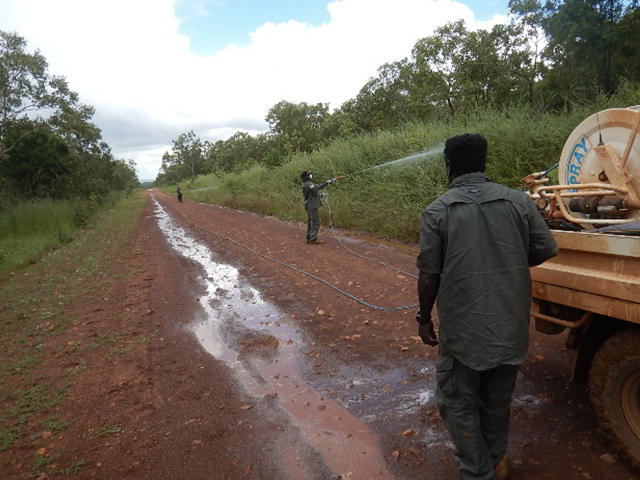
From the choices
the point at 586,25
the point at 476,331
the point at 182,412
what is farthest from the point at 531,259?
the point at 586,25

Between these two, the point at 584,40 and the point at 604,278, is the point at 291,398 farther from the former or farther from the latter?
the point at 584,40

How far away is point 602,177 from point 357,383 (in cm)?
275

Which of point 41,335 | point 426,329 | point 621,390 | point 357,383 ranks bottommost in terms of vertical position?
point 357,383

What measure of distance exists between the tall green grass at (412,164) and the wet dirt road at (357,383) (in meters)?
3.62

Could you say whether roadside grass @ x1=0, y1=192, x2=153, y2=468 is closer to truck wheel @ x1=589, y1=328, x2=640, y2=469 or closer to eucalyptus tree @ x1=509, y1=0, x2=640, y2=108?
truck wheel @ x1=589, y1=328, x2=640, y2=469

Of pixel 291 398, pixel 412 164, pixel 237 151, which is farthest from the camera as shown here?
pixel 237 151

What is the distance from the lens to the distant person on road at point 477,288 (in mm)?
2012

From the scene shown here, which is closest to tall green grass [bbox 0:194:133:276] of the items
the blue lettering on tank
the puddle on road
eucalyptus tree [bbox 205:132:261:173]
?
the puddle on road

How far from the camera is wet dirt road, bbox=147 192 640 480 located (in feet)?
8.54

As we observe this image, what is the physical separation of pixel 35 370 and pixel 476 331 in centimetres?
486

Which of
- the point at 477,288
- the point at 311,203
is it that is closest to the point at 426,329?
the point at 477,288

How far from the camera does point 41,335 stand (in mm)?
5531

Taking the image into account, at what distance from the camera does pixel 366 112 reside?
24.8 m

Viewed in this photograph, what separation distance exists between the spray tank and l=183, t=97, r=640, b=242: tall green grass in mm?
5811
